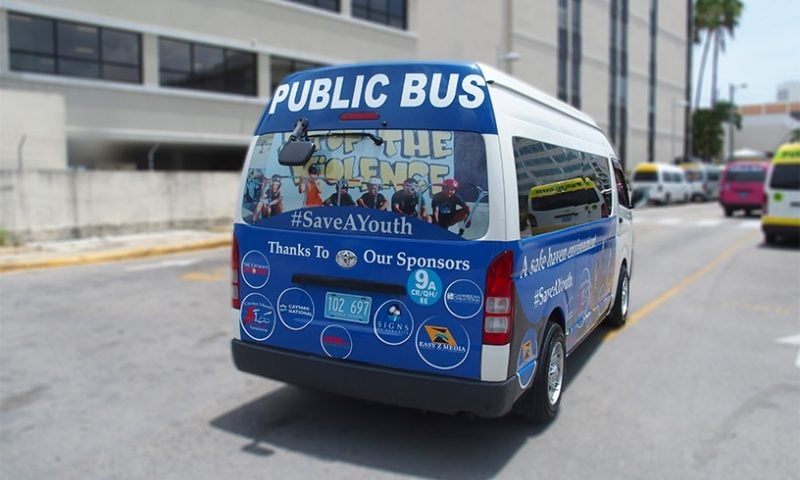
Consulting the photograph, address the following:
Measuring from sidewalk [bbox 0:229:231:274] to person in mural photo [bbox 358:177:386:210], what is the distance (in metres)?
9.34

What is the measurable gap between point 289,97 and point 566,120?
2.33 meters

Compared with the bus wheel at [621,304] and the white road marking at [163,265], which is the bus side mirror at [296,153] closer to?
the bus wheel at [621,304]

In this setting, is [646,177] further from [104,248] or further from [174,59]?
[104,248]

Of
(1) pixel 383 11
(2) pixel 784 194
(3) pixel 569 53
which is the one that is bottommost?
(2) pixel 784 194

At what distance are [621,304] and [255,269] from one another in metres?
4.57

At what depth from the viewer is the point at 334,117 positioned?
4164 mm

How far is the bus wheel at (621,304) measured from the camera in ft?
23.8

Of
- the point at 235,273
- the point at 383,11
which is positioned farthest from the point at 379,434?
the point at 383,11

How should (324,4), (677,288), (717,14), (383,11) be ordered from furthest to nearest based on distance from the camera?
(717,14)
(383,11)
(324,4)
(677,288)

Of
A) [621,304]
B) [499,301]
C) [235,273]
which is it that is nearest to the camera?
[499,301]

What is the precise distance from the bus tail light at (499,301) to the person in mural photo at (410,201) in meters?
0.52

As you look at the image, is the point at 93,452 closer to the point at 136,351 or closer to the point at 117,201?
the point at 136,351

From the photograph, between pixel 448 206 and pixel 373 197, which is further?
pixel 373 197

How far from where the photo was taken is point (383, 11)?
28.1 meters
